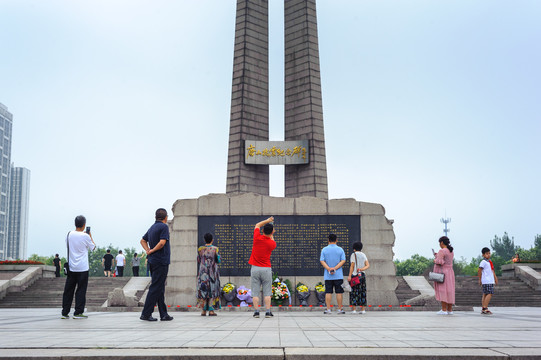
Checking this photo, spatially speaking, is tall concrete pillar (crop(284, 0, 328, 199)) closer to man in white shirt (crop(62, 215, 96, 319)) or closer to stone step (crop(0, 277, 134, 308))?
stone step (crop(0, 277, 134, 308))

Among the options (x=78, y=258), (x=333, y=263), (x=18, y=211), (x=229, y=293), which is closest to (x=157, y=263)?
→ (x=78, y=258)

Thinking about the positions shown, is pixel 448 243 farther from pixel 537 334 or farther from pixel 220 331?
pixel 220 331

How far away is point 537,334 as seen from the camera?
6.79 m

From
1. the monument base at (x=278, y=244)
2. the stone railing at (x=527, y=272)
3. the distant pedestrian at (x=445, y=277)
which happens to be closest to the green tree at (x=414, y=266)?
the stone railing at (x=527, y=272)

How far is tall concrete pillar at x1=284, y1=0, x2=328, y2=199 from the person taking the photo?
90.8 feet

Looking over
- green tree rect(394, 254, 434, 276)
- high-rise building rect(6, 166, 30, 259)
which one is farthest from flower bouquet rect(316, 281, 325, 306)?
high-rise building rect(6, 166, 30, 259)

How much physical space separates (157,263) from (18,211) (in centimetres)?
15672

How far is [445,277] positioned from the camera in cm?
1199

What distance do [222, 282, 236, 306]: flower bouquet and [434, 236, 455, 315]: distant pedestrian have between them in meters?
5.82

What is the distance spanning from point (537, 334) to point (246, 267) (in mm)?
9685

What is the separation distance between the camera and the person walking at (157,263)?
9.30 m

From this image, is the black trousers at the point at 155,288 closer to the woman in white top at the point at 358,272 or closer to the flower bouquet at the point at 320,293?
the woman in white top at the point at 358,272

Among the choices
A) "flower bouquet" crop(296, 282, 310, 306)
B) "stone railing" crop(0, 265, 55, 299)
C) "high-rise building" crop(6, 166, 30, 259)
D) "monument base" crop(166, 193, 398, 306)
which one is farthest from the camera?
"high-rise building" crop(6, 166, 30, 259)

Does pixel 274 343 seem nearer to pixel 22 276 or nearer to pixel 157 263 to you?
pixel 157 263
